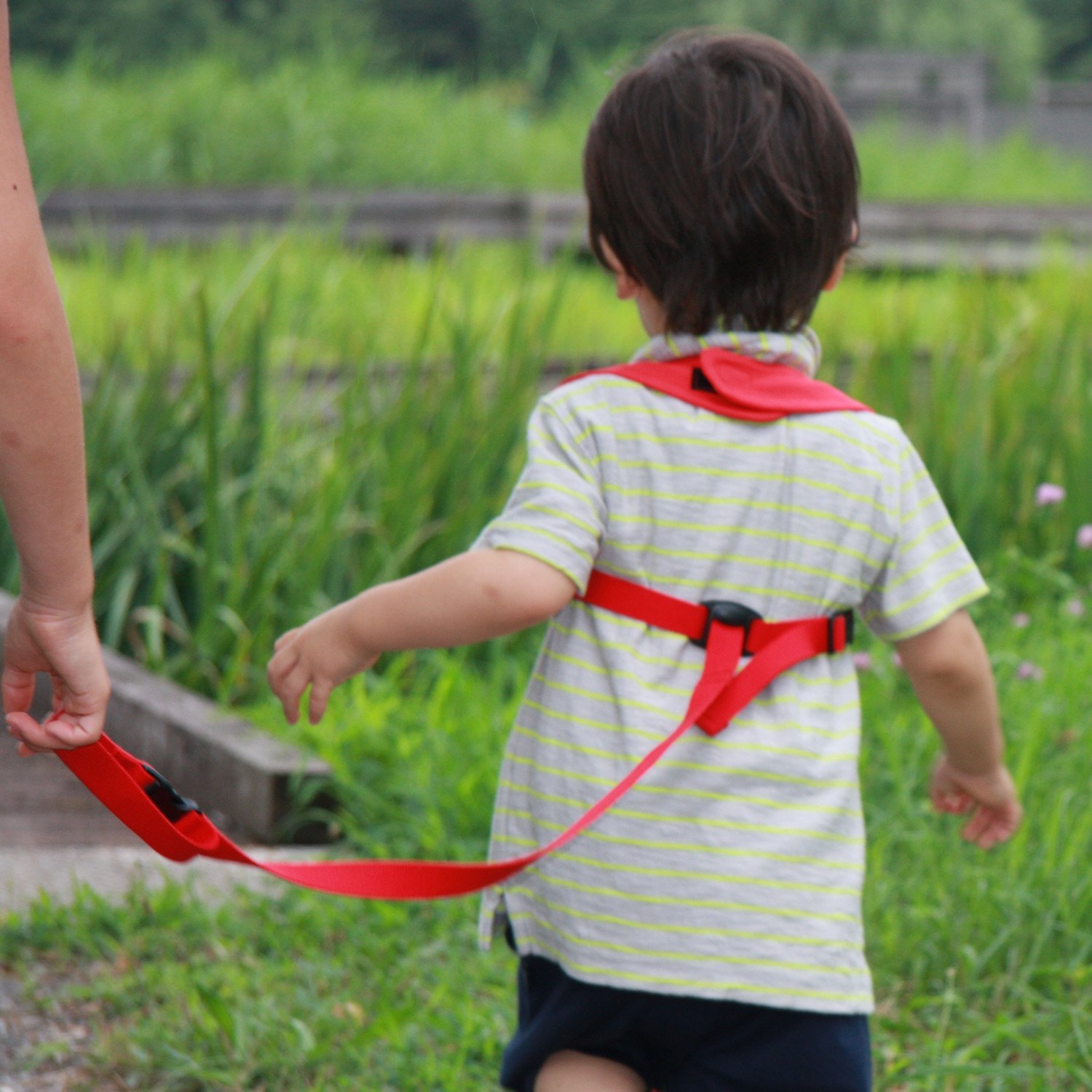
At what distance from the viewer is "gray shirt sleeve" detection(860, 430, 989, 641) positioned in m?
1.56

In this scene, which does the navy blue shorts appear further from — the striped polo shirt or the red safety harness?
the red safety harness

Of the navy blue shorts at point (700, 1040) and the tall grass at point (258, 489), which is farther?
the tall grass at point (258, 489)

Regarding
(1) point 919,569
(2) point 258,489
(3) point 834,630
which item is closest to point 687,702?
(3) point 834,630

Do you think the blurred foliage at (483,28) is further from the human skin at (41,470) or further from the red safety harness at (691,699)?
the human skin at (41,470)

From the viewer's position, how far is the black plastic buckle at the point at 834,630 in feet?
5.08

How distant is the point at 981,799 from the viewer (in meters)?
1.76

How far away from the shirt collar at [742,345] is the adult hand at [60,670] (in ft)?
2.03

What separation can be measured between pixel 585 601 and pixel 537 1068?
1.62ft

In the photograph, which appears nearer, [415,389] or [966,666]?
[966,666]

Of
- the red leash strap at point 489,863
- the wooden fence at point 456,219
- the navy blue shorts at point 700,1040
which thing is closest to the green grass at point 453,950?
the navy blue shorts at point 700,1040

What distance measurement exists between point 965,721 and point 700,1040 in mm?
440

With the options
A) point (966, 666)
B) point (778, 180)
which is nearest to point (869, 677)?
point (966, 666)

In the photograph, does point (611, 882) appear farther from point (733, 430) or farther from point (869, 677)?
point (869, 677)

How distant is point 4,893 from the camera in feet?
8.07
